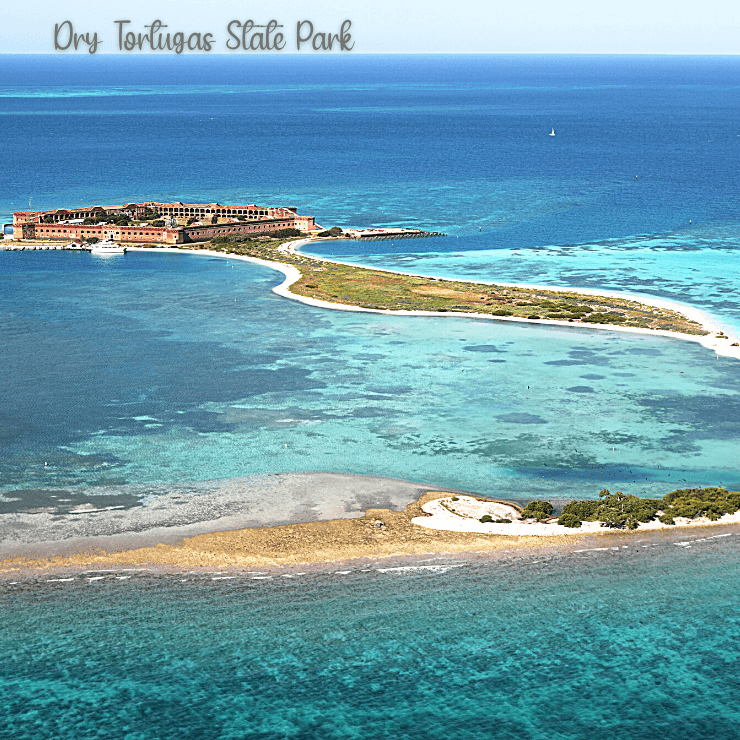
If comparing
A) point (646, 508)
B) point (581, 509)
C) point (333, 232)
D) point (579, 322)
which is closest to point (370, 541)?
point (581, 509)

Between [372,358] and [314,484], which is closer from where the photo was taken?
[314,484]

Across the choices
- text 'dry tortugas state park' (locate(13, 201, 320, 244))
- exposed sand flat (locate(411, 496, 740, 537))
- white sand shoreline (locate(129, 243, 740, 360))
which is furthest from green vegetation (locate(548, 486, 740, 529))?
text 'dry tortugas state park' (locate(13, 201, 320, 244))

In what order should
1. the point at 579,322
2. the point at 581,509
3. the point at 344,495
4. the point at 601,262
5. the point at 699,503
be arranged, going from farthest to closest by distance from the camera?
1. the point at 601,262
2. the point at 579,322
3. the point at 344,495
4. the point at 699,503
5. the point at 581,509

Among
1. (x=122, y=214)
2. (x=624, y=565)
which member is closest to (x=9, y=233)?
(x=122, y=214)

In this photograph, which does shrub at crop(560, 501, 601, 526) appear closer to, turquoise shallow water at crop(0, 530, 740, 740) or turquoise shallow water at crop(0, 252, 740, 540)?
turquoise shallow water at crop(0, 252, 740, 540)

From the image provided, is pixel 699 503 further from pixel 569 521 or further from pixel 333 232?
pixel 333 232

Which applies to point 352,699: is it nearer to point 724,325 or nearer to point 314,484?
point 314,484

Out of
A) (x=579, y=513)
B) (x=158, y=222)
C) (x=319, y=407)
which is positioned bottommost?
(x=579, y=513)
